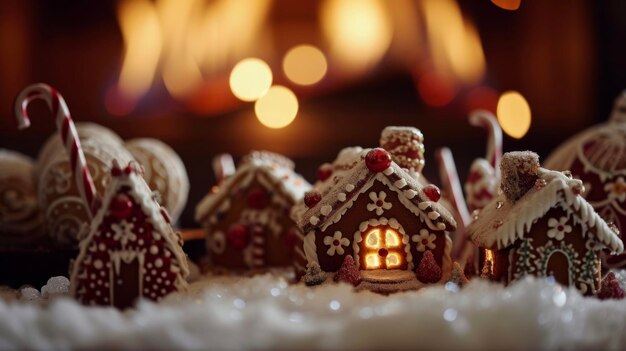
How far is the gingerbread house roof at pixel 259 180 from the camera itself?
2473 mm

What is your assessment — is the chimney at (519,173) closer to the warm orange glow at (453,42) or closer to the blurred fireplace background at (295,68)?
the blurred fireplace background at (295,68)

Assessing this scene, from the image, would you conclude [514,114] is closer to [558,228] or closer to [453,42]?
[453,42]

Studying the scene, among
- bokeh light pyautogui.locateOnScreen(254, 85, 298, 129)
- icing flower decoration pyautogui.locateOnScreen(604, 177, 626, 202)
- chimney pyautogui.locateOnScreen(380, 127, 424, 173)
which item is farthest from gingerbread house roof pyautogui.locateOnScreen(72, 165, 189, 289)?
bokeh light pyautogui.locateOnScreen(254, 85, 298, 129)

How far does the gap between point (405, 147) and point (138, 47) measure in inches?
99.8

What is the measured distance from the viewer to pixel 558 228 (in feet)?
6.18

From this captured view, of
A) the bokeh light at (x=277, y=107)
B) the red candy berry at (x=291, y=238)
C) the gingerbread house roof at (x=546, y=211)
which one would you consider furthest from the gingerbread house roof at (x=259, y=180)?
the bokeh light at (x=277, y=107)

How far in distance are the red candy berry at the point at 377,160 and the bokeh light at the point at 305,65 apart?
235 centimetres

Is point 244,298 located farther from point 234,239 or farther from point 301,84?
point 301,84

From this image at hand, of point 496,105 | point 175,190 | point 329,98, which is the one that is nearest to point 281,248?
point 175,190

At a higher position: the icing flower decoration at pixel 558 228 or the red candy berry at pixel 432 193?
the red candy berry at pixel 432 193

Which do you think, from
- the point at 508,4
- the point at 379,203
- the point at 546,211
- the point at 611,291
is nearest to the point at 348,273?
the point at 379,203

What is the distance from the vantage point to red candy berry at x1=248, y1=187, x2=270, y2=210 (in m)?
2.48

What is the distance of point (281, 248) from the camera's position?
2492 mm

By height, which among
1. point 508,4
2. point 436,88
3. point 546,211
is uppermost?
point 508,4
